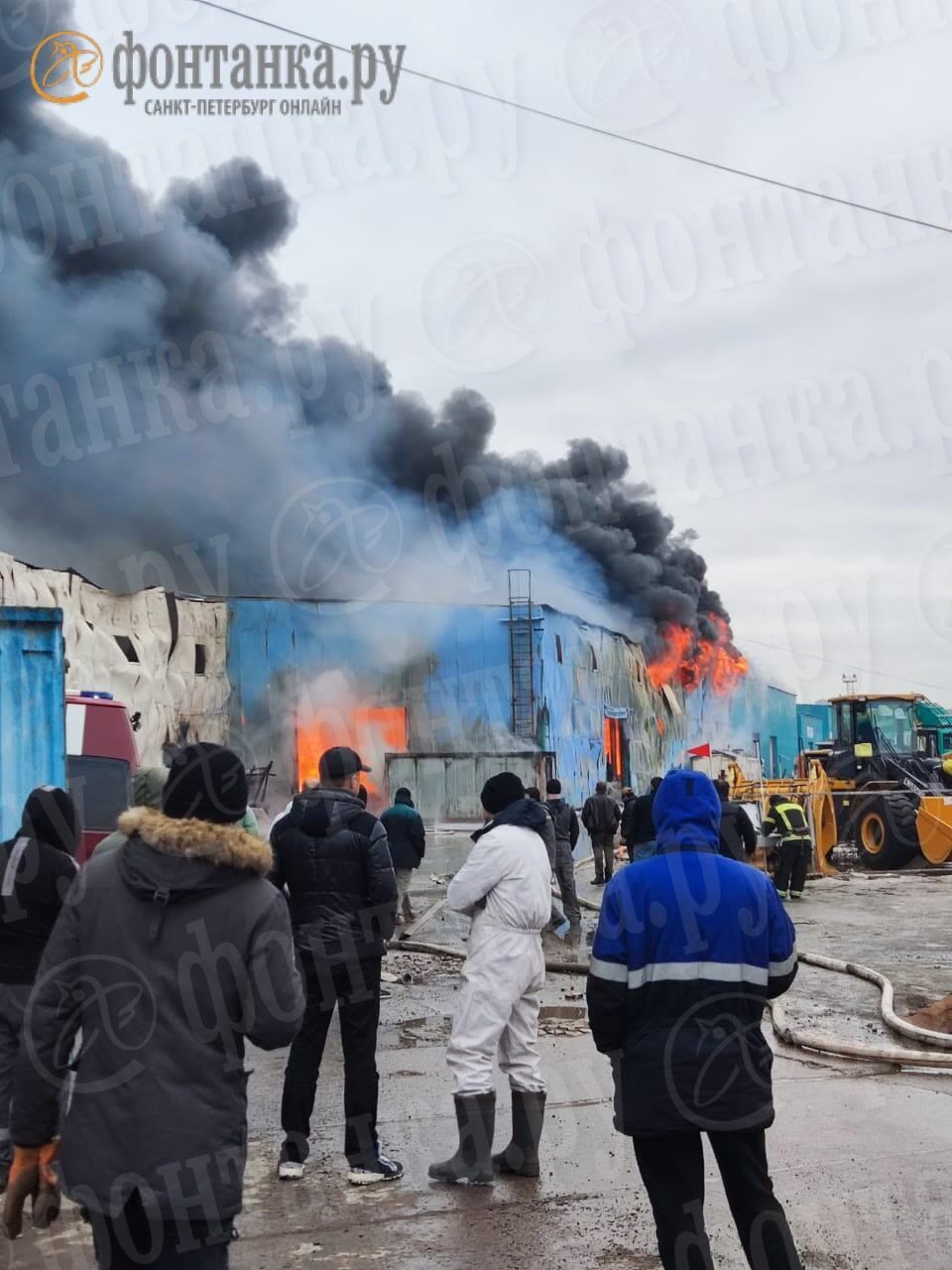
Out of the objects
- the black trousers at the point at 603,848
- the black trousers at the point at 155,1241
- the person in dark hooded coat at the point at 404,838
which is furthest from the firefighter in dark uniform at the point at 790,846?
the black trousers at the point at 155,1241

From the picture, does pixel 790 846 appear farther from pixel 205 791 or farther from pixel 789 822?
pixel 205 791

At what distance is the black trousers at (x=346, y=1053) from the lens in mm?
5262

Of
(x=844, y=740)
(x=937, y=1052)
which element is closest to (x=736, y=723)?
(x=844, y=740)

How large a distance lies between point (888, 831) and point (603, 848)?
6064mm

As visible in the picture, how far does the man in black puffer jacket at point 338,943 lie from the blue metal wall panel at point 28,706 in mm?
2716

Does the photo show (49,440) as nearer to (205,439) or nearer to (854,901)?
(205,439)

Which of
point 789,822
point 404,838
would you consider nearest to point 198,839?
point 404,838

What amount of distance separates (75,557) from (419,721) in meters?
10.0

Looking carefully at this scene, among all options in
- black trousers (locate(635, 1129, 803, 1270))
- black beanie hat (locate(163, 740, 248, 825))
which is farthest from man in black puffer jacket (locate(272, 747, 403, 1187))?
black beanie hat (locate(163, 740, 248, 825))

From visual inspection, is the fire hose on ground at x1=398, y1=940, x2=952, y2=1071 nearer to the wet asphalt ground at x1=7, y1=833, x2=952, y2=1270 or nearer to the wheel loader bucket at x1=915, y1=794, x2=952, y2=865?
the wet asphalt ground at x1=7, y1=833, x2=952, y2=1270

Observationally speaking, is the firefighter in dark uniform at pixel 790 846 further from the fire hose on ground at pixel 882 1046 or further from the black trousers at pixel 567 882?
the fire hose on ground at pixel 882 1046

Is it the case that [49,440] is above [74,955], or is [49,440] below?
above

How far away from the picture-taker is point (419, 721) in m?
32.9

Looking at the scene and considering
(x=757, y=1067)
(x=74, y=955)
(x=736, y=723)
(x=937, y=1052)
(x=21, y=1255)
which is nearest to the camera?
(x=74, y=955)
